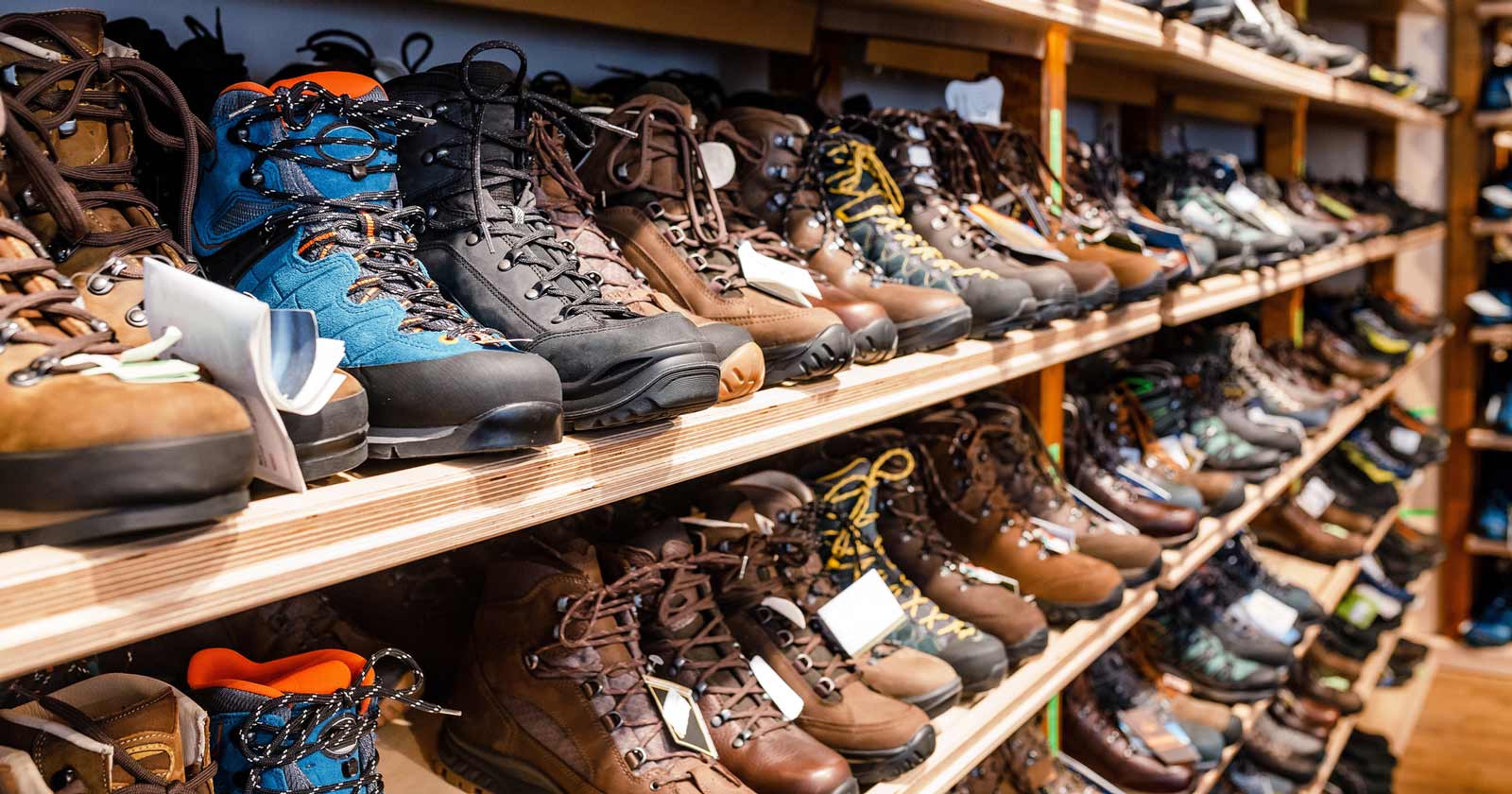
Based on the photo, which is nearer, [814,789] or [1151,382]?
[814,789]

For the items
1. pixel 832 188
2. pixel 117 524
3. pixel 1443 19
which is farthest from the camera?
pixel 1443 19

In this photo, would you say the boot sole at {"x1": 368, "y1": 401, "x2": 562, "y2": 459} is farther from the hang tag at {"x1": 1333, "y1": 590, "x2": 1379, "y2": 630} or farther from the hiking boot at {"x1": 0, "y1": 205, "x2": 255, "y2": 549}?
the hang tag at {"x1": 1333, "y1": 590, "x2": 1379, "y2": 630}

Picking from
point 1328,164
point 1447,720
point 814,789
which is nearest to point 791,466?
point 814,789

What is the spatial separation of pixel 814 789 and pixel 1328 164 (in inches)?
170

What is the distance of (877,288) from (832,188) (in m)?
0.20

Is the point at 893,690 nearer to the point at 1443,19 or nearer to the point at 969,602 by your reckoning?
the point at 969,602

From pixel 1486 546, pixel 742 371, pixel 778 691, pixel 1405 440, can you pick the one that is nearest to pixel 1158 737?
pixel 778 691

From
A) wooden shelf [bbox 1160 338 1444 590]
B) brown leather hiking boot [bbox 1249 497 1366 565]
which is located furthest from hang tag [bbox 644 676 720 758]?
brown leather hiking boot [bbox 1249 497 1366 565]

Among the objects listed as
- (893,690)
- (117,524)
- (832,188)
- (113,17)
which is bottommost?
(893,690)

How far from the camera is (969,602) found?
61.2 inches

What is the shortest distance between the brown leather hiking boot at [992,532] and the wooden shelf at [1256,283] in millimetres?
504

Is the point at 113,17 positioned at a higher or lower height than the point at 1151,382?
higher

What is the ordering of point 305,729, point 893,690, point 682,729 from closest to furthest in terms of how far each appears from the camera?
point 305,729 < point 682,729 < point 893,690

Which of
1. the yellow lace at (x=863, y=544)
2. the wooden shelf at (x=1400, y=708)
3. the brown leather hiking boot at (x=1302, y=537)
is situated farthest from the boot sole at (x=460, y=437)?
the wooden shelf at (x=1400, y=708)
